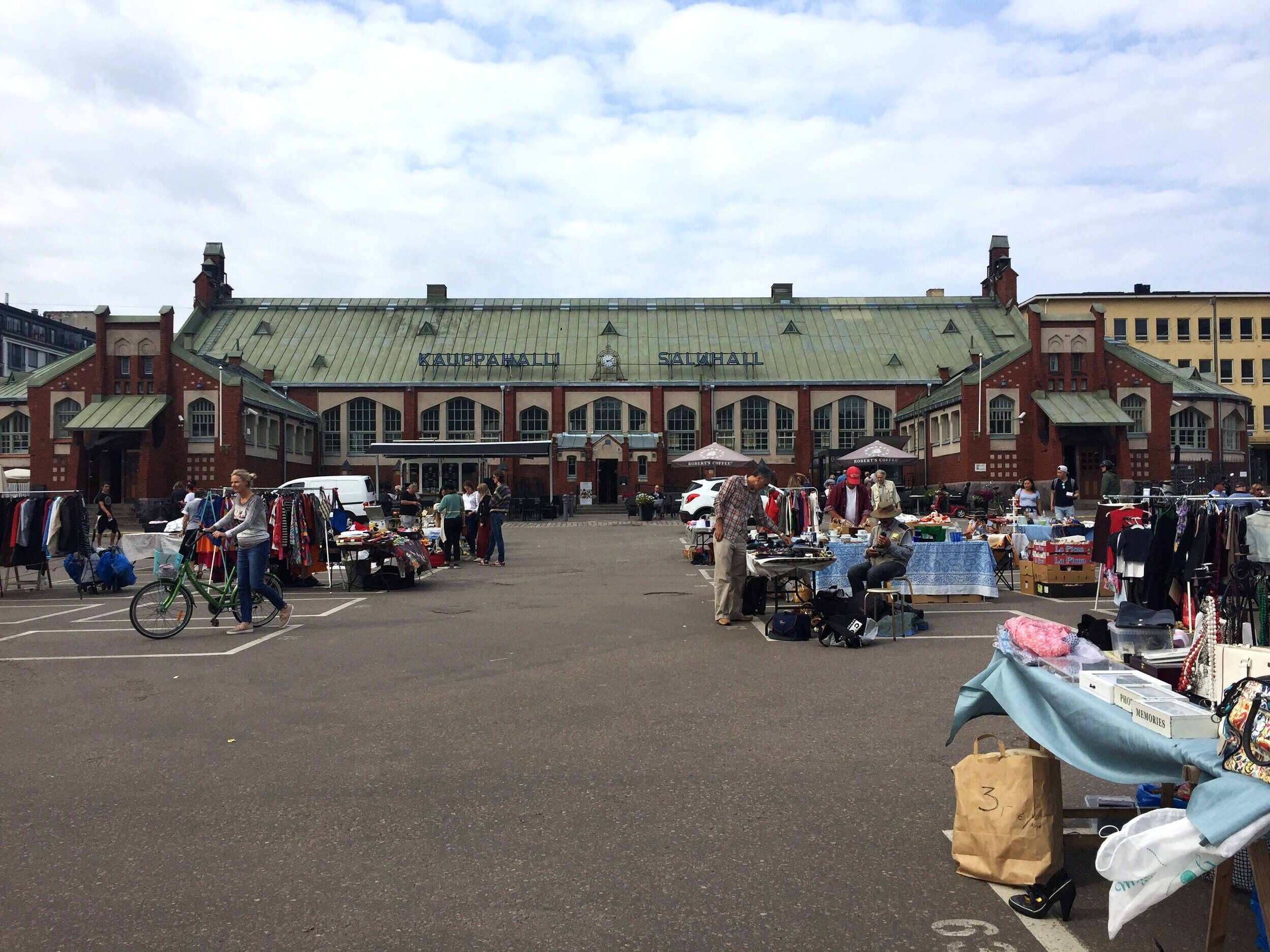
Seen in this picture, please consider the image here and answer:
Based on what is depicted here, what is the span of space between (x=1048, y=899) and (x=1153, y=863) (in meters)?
0.78

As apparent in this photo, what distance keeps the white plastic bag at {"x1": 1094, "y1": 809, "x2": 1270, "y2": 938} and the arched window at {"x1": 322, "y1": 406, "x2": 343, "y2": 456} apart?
5525 centimetres

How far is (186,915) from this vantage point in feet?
12.7

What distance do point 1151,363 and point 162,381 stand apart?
49.2 m

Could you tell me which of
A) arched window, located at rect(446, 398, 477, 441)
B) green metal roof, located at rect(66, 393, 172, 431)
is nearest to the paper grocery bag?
green metal roof, located at rect(66, 393, 172, 431)

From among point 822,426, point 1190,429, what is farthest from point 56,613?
point 1190,429

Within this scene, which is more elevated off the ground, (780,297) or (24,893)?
(780,297)

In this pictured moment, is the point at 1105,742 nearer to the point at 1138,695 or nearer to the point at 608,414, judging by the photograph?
the point at 1138,695

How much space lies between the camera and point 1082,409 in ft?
148

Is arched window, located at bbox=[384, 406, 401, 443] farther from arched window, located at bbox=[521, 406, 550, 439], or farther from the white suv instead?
the white suv

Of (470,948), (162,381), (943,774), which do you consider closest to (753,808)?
(943,774)

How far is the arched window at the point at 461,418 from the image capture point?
5528 cm

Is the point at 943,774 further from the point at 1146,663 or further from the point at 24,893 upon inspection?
the point at 24,893

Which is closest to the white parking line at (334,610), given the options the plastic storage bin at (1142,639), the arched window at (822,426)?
the plastic storage bin at (1142,639)

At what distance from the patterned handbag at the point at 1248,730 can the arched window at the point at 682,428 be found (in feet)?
170
